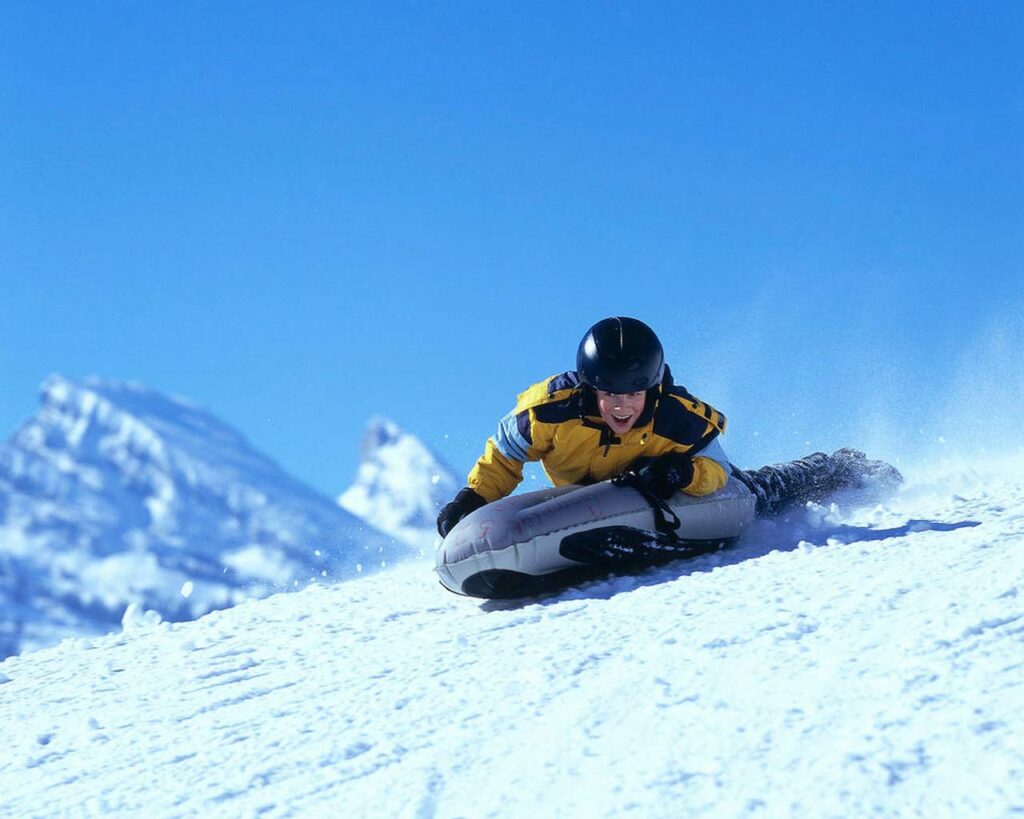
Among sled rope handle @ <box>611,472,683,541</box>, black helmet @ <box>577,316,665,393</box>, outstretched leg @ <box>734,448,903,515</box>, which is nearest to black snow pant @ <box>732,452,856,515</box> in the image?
outstretched leg @ <box>734,448,903,515</box>

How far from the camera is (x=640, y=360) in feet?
21.5

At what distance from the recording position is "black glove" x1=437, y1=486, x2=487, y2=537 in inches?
275

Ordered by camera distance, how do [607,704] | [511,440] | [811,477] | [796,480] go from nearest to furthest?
[607,704]
[511,440]
[796,480]
[811,477]

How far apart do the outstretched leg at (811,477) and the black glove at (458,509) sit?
183cm

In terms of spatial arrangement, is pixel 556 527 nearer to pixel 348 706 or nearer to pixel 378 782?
pixel 348 706

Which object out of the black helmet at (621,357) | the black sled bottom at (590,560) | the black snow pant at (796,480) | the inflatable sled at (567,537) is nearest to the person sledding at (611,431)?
the black helmet at (621,357)

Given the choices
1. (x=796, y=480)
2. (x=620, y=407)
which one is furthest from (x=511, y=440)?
(x=796, y=480)

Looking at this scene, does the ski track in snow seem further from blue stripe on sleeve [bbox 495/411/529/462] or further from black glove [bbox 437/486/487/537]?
blue stripe on sleeve [bbox 495/411/529/462]

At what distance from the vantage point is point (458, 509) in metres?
7.07

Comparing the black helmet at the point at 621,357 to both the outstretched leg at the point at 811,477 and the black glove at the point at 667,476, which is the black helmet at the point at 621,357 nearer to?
the black glove at the point at 667,476

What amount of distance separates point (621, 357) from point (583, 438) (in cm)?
81

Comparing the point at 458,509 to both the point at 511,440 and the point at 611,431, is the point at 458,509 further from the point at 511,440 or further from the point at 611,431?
the point at 611,431

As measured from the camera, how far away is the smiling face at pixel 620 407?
263 inches

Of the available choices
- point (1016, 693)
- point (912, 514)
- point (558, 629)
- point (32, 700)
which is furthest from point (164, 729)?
point (912, 514)
